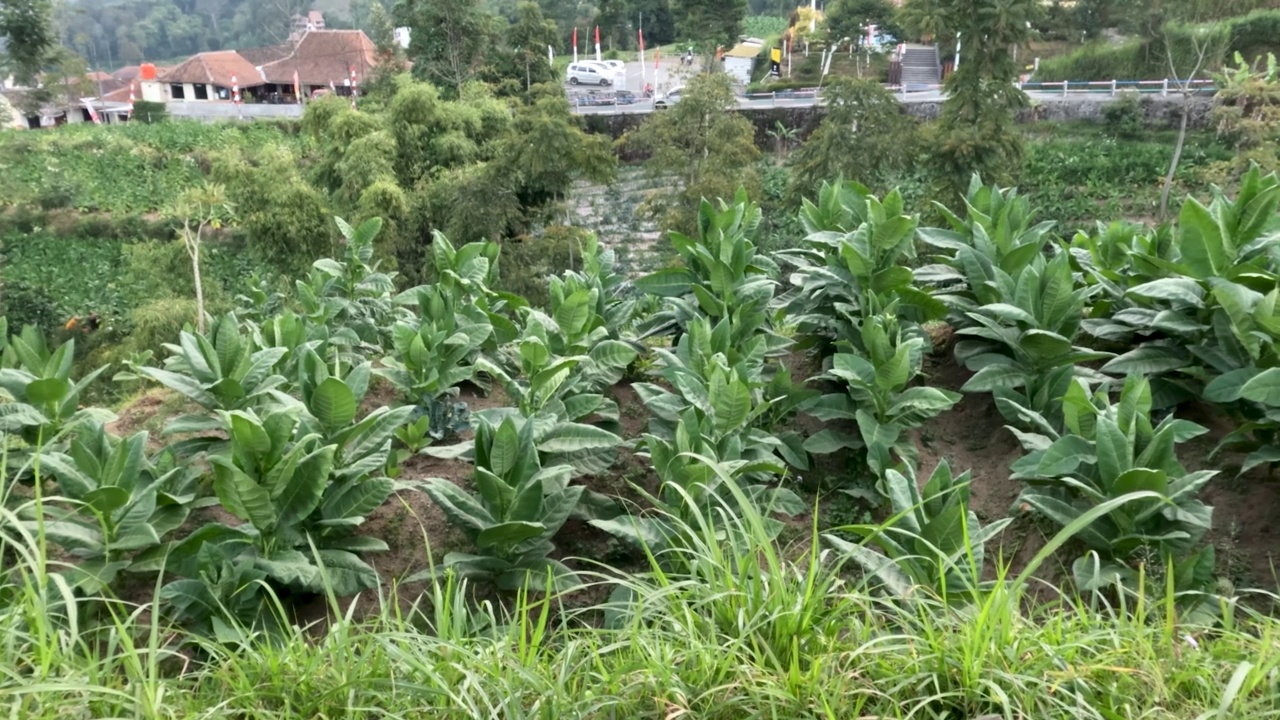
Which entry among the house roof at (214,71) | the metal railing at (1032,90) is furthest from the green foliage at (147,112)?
the metal railing at (1032,90)

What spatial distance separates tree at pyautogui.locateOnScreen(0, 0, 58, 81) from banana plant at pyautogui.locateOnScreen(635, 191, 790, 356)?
2030 centimetres

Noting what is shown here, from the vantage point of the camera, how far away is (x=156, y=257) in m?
11.2

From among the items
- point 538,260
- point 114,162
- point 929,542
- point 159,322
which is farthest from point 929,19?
point 114,162

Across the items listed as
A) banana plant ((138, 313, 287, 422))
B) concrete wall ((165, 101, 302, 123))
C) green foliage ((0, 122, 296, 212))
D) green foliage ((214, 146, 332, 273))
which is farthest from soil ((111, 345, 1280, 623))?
concrete wall ((165, 101, 302, 123))

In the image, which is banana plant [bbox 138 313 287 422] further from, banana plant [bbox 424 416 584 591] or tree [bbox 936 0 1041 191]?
tree [bbox 936 0 1041 191]

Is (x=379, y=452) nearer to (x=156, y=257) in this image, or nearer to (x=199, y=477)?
(x=199, y=477)

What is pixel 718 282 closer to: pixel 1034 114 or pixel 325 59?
pixel 1034 114

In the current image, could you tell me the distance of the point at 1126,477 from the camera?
1801 mm

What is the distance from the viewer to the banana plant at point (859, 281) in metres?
2.74

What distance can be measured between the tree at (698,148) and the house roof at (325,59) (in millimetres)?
15515

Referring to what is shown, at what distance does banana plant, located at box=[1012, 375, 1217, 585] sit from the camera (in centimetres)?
182

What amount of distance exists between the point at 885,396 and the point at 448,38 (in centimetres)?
1456

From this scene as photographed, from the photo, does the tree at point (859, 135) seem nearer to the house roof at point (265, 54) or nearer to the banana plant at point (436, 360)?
the banana plant at point (436, 360)

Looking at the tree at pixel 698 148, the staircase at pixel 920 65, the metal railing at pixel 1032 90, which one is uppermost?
the staircase at pixel 920 65
